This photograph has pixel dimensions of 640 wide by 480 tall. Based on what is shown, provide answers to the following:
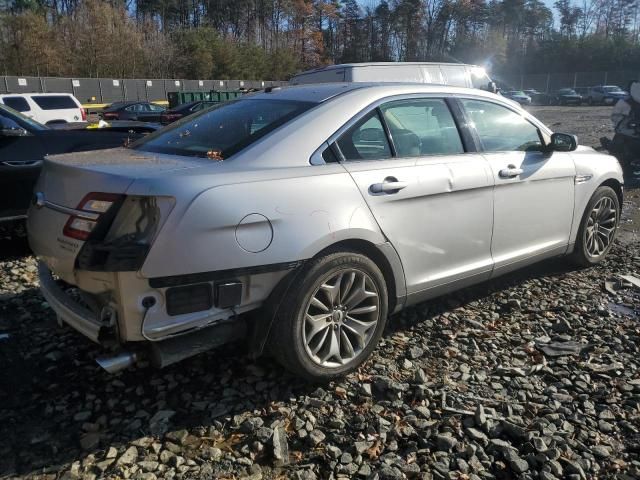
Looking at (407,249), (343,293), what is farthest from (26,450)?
(407,249)

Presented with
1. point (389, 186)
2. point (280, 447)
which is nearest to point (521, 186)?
point (389, 186)

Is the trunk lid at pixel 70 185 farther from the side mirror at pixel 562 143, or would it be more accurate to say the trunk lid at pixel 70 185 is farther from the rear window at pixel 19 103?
the rear window at pixel 19 103

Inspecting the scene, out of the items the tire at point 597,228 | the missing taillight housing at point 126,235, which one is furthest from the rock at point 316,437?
the tire at point 597,228

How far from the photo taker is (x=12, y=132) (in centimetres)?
532

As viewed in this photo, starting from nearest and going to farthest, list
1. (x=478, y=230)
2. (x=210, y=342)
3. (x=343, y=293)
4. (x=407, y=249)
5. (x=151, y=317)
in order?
(x=151, y=317) → (x=210, y=342) → (x=343, y=293) → (x=407, y=249) → (x=478, y=230)

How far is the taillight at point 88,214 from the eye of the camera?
8.14 feet

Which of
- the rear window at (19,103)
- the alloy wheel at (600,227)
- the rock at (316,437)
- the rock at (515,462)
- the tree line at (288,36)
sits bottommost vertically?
the rock at (515,462)

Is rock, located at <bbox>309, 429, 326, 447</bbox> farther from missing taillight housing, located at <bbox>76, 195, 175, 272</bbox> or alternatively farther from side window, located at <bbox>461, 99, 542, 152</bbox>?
side window, located at <bbox>461, 99, 542, 152</bbox>

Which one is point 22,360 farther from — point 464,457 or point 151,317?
point 464,457

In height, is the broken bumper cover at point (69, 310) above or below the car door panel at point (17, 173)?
below

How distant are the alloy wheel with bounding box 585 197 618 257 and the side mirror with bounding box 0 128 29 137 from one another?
5252mm

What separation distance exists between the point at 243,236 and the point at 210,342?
524 mm

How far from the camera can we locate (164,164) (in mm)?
2721

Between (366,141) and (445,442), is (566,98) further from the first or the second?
(445,442)
